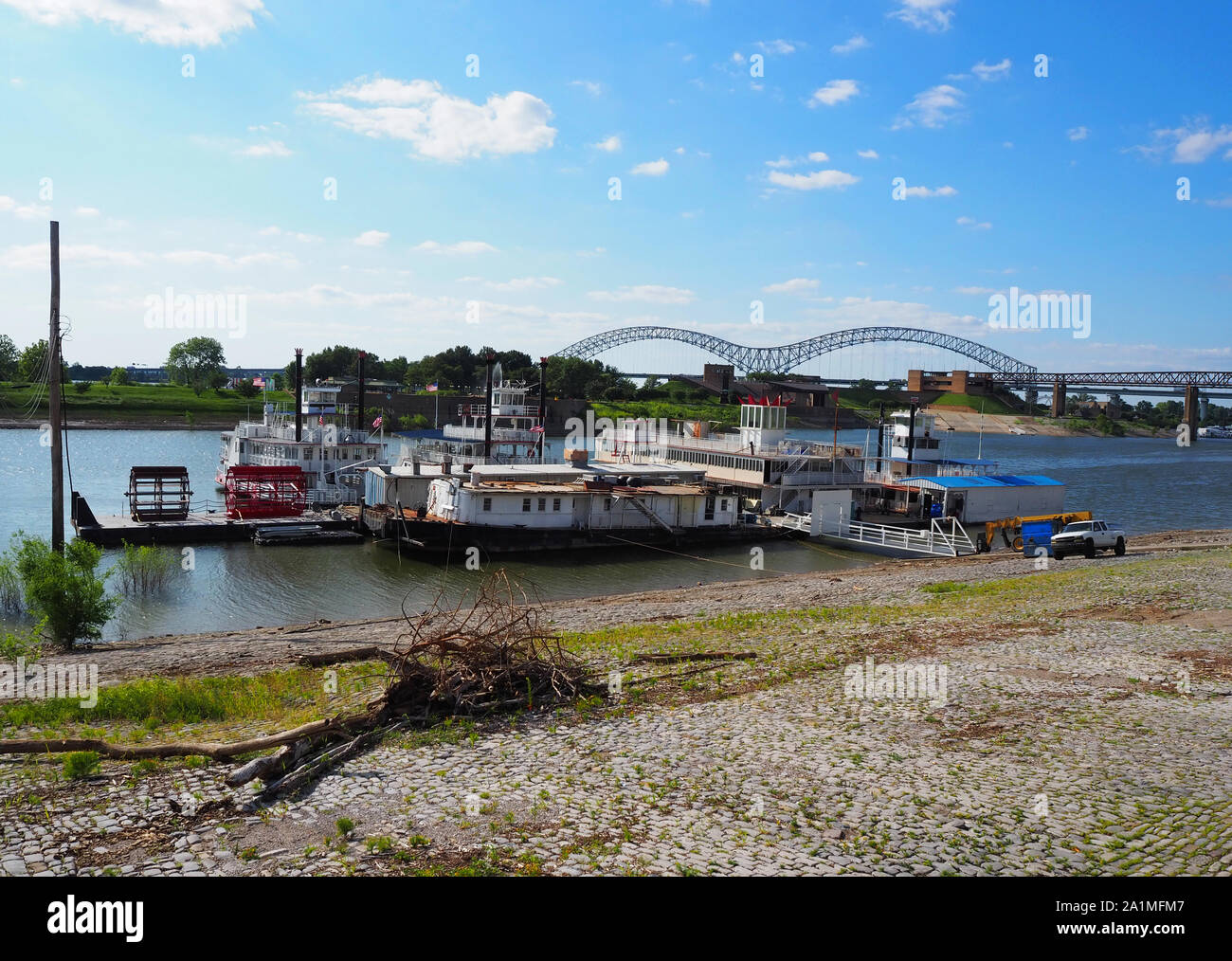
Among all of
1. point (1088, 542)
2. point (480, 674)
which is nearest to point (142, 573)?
point (480, 674)

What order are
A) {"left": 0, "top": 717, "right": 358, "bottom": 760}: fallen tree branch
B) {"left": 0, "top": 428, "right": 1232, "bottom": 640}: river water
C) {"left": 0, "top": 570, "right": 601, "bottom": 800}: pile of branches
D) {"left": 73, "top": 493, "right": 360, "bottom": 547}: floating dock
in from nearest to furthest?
{"left": 0, "top": 570, "right": 601, "bottom": 800}: pile of branches, {"left": 0, "top": 717, "right": 358, "bottom": 760}: fallen tree branch, {"left": 0, "top": 428, "right": 1232, "bottom": 640}: river water, {"left": 73, "top": 493, "right": 360, "bottom": 547}: floating dock

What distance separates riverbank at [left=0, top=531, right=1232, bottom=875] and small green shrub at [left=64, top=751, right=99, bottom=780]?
0.55 ft

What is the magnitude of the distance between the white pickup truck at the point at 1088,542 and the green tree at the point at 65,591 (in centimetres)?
3680

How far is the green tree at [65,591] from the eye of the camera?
22312 millimetres

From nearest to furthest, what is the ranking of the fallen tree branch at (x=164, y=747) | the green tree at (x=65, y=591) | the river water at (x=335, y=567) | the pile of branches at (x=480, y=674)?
the fallen tree branch at (x=164, y=747), the pile of branches at (x=480, y=674), the green tree at (x=65, y=591), the river water at (x=335, y=567)

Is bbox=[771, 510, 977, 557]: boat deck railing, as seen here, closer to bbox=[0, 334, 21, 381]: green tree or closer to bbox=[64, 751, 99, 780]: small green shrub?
bbox=[64, 751, 99, 780]: small green shrub

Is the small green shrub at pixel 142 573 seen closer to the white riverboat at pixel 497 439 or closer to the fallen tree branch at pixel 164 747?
the fallen tree branch at pixel 164 747

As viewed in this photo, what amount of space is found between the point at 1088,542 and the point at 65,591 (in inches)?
1523

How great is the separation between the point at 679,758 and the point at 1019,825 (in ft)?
14.2

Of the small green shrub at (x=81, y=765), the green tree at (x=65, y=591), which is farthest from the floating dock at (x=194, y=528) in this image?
the small green shrub at (x=81, y=765)

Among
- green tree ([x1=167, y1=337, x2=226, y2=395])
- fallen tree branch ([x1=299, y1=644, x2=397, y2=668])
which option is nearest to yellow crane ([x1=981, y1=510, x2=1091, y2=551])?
fallen tree branch ([x1=299, y1=644, x2=397, y2=668])

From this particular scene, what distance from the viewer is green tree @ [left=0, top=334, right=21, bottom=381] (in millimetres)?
143375

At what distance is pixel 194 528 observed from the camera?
4231cm
